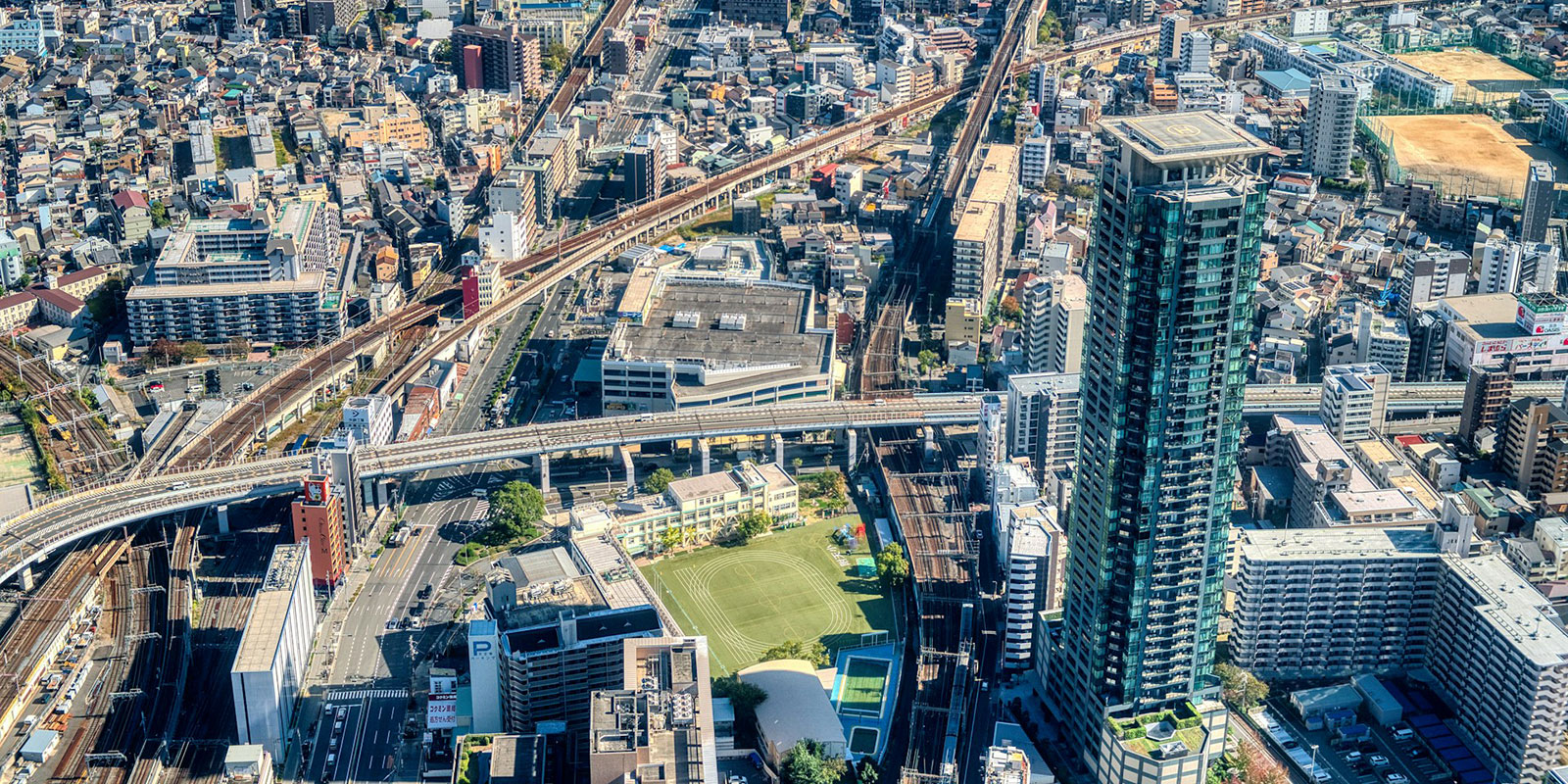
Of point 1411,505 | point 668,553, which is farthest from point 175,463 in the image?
point 1411,505

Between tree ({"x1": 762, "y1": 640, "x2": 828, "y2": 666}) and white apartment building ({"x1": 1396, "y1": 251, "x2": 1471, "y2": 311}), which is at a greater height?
white apartment building ({"x1": 1396, "y1": 251, "x2": 1471, "y2": 311})

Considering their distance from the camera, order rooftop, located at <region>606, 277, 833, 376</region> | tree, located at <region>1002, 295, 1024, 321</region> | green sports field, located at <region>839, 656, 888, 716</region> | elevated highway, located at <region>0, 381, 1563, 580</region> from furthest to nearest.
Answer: tree, located at <region>1002, 295, 1024, 321</region>, rooftop, located at <region>606, 277, 833, 376</region>, elevated highway, located at <region>0, 381, 1563, 580</region>, green sports field, located at <region>839, 656, 888, 716</region>

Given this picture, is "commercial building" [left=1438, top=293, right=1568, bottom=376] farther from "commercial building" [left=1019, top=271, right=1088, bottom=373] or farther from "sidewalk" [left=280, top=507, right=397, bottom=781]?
"sidewalk" [left=280, top=507, right=397, bottom=781]

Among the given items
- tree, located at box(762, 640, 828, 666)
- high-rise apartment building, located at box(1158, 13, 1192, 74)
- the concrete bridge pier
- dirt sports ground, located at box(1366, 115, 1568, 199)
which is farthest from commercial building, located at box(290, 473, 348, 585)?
high-rise apartment building, located at box(1158, 13, 1192, 74)

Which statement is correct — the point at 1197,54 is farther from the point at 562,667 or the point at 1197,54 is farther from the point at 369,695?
the point at 369,695

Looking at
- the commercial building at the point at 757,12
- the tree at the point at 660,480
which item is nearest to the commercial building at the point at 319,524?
the tree at the point at 660,480

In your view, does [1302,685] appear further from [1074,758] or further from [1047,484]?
[1047,484]
